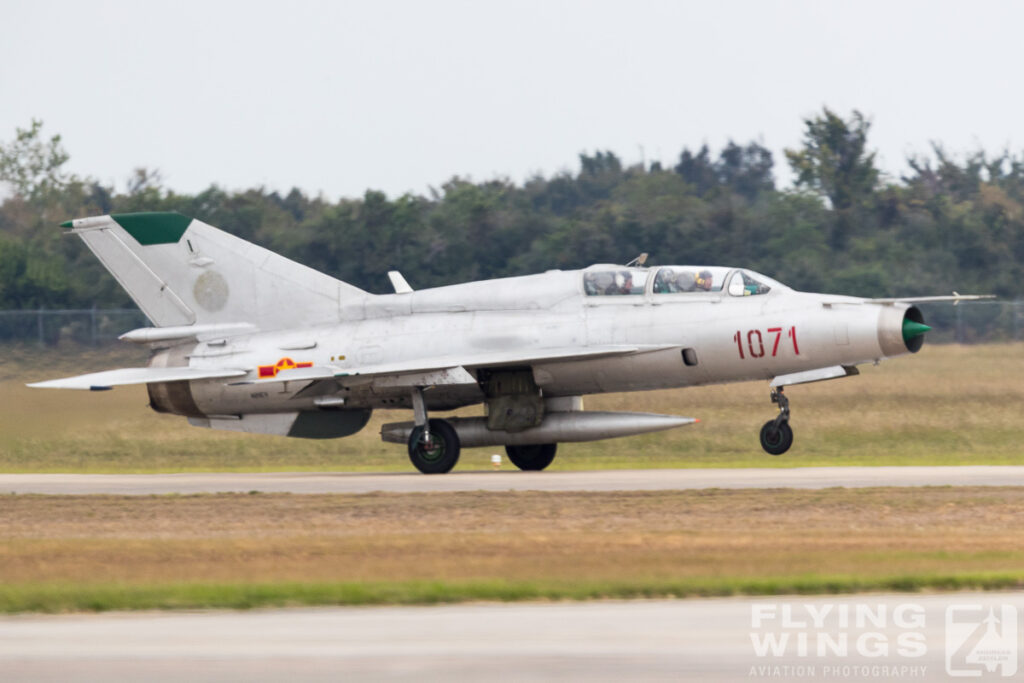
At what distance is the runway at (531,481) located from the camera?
1784 cm

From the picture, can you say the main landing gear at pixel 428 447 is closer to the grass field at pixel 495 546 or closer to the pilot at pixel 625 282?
the pilot at pixel 625 282

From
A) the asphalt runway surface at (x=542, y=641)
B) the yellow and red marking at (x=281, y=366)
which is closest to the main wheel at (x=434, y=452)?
the yellow and red marking at (x=281, y=366)

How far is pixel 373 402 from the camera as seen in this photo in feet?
71.3

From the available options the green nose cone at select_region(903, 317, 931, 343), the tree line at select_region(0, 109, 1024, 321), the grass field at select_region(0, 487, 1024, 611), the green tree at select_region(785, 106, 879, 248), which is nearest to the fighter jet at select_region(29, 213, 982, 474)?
the green nose cone at select_region(903, 317, 931, 343)

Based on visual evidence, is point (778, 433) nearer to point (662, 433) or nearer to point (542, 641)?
point (662, 433)

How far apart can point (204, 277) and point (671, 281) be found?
23.0ft

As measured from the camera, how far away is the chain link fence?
34656mm

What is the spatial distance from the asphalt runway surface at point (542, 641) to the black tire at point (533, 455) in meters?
13.1

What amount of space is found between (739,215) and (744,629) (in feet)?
144

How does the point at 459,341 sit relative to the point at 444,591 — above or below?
above

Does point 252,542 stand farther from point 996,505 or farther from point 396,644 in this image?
point 996,505

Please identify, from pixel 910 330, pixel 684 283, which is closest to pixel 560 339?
pixel 684 283

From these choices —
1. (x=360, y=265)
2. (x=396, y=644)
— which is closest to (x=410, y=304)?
(x=396, y=644)

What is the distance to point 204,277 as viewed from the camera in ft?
74.7
